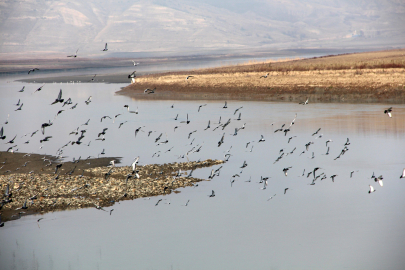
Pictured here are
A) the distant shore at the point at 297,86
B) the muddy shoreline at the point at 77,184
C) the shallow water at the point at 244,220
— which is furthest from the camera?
the distant shore at the point at 297,86

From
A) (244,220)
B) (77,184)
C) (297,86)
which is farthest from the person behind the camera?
(297,86)

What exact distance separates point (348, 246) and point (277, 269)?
2.96 meters

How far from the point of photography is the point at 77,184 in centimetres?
2288

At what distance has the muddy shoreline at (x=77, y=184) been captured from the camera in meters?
20.6

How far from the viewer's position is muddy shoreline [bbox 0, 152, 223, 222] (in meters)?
20.6

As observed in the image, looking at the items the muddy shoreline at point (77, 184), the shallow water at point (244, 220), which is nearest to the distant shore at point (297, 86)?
the shallow water at point (244, 220)

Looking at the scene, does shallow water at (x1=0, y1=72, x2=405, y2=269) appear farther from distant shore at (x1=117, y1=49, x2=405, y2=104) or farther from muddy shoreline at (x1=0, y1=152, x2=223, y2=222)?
distant shore at (x1=117, y1=49, x2=405, y2=104)

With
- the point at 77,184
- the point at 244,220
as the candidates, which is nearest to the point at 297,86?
the point at 77,184

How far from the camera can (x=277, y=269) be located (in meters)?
15.1

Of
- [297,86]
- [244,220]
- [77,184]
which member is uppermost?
[297,86]

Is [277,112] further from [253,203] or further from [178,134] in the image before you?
[253,203]

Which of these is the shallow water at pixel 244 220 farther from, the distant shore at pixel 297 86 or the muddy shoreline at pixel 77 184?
the distant shore at pixel 297 86

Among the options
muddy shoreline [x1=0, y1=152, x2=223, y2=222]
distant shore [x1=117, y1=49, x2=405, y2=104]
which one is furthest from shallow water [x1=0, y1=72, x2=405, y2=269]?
distant shore [x1=117, y1=49, x2=405, y2=104]

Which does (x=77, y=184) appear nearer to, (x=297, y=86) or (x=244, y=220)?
(x=244, y=220)
